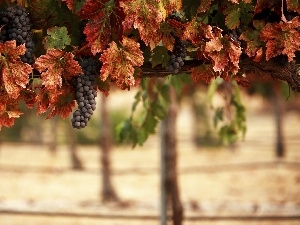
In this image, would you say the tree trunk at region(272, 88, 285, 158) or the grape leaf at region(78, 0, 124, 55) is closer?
the grape leaf at region(78, 0, 124, 55)

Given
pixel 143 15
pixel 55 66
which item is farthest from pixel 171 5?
pixel 55 66

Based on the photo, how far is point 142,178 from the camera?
15758mm

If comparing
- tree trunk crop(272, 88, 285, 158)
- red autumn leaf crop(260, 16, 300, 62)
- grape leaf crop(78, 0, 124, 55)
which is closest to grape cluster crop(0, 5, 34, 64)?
grape leaf crop(78, 0, 124, 55)

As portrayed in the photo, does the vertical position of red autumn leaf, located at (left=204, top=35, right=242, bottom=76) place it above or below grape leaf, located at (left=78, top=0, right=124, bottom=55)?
below

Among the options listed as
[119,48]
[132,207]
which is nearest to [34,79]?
[119,48]

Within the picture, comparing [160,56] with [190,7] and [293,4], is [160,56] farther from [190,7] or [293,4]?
[293,4]

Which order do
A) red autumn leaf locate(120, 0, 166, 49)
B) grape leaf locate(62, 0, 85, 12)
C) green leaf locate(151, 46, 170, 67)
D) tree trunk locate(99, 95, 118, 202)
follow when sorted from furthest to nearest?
tree trunk locate(99, 95, 118, 202) < green leaf locate(151, 46, 170, 67) < grape leaf locate(62, 0, 85, 12) < red autumn leaf locate(120, 0, 166, 49)

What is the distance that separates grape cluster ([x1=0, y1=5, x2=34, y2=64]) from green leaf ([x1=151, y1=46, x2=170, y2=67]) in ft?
1.53

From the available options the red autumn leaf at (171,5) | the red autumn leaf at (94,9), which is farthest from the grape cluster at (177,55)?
the red autumn leaf at (94,9)

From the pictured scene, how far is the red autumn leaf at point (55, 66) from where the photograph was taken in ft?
6.29

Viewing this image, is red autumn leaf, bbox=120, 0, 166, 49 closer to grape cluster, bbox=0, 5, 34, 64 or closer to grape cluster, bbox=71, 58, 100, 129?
grape cluster, bbox=71, 58, 100, 129

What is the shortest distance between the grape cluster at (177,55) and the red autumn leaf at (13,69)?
528 millimetres

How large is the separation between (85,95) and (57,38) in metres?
0.22

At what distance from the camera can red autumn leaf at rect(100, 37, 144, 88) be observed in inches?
75.3
